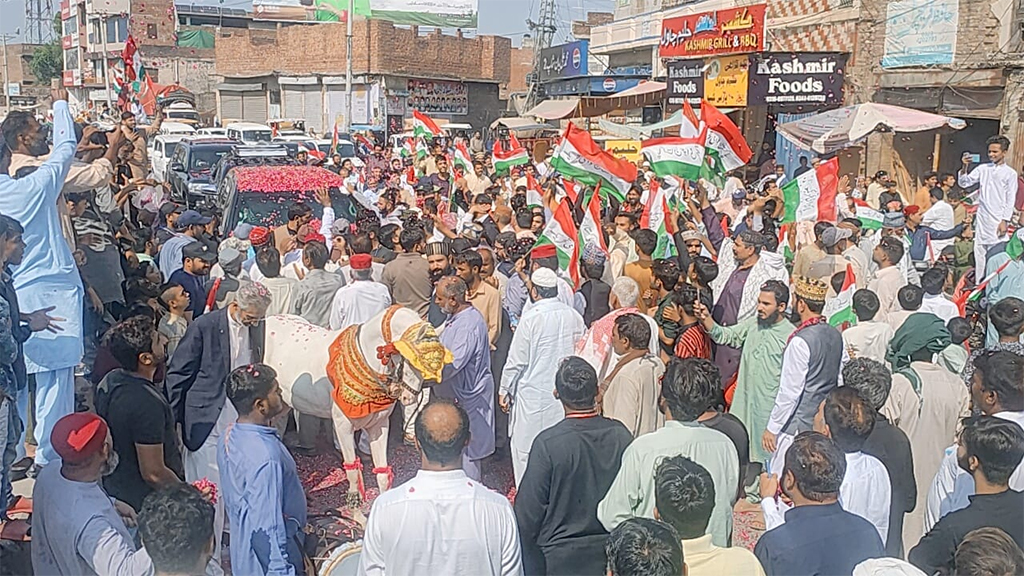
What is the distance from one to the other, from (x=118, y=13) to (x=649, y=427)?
189 feet

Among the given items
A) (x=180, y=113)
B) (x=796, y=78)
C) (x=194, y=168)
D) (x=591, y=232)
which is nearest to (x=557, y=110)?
(x=796, y=78)

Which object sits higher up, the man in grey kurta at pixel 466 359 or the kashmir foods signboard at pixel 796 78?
the kashmir foods signboard at pixel 796 78

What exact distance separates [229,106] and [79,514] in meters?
44.9

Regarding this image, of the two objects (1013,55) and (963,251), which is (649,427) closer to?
(963,251)

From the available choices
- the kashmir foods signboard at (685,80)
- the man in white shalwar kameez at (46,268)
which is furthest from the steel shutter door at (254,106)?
the man in white shalwar kameez at (46,268)

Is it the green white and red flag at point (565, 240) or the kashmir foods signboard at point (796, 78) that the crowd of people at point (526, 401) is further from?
the kashmir foods signboard at point (796, 78)

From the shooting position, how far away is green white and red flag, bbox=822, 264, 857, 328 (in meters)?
6.61

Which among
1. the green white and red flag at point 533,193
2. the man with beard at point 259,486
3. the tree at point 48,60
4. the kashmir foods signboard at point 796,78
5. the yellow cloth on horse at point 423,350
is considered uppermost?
the tree at point 48,60

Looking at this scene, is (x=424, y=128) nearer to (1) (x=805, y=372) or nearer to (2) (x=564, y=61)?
(1) (x=805, y=372)

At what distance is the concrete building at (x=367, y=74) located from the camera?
129ft

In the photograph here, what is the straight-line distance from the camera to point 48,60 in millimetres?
68438

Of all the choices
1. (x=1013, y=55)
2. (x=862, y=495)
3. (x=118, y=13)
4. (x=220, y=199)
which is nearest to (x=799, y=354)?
(x=862, y=495)

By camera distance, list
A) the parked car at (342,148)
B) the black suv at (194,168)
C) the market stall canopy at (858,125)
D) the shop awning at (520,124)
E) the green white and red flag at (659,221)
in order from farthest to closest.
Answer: the shop awning at (520,124) → the parked car at (342,148) → the black suv at (194,168) → the market stall canopy at (858,125) → the green white and red flag at (659,221)

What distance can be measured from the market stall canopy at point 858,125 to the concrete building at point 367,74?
25218 millimetres
